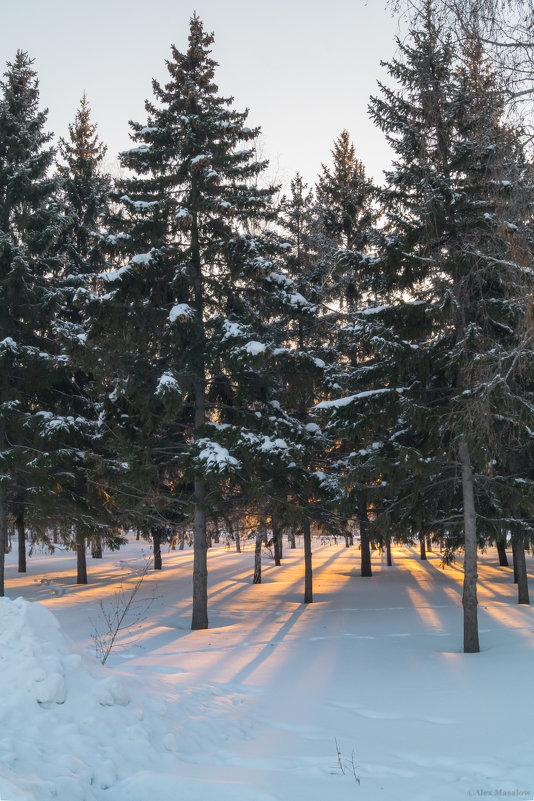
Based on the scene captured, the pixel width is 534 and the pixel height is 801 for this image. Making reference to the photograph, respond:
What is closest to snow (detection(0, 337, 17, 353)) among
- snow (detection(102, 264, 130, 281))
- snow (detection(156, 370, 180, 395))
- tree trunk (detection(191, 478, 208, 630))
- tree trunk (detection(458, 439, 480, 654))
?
snow (detection(102, 264, 130, 281))

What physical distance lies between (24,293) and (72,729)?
14556 millimetres

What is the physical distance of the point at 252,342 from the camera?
12.6 meters

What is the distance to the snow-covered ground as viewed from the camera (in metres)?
4.85

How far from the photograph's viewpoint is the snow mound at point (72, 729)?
14.5ft

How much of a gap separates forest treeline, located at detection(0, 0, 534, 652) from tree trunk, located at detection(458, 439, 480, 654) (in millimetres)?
41

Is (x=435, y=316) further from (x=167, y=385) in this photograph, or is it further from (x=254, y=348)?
(x=167, y=385)

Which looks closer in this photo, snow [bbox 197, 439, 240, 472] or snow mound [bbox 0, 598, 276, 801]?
snow mound [bbox 0, 598, 276, 801]

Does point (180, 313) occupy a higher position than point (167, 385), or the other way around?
point (180, 313)

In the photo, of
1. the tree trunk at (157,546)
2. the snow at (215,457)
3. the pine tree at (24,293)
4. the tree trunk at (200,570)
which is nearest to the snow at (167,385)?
the snow at (215,457)

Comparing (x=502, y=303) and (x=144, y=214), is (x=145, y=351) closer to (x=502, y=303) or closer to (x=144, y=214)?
(x=144, y=214)

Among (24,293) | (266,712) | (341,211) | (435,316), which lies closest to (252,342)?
(435,316)

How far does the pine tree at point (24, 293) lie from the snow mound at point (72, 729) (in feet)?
36.3

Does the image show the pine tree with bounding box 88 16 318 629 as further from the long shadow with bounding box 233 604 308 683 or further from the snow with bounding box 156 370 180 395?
the long shadow with bounding box 233 604 308 683

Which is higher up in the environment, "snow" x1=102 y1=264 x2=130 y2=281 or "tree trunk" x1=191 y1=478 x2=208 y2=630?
"snow" x1=102 y1=264 x2=130 y2=281
